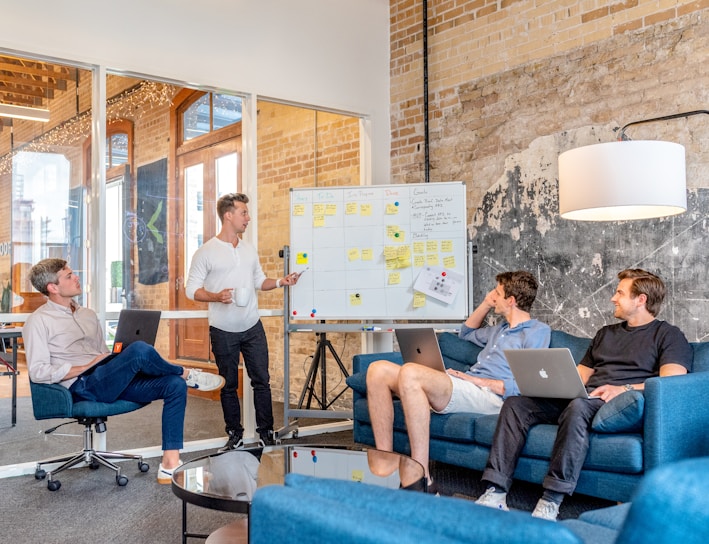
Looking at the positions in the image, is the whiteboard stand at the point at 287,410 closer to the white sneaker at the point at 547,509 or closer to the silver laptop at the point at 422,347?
the silver laptop at the point at 422,347

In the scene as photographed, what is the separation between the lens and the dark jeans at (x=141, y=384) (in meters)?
3.96

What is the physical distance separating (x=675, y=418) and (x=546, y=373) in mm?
605

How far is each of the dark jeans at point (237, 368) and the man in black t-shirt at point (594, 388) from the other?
2024mm

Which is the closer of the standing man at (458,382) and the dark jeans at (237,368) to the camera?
the standing man at (458,382)

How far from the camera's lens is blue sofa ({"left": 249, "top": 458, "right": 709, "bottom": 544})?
3.11 feet

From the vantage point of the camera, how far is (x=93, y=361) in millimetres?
4078

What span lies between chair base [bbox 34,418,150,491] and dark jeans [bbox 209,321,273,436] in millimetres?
745

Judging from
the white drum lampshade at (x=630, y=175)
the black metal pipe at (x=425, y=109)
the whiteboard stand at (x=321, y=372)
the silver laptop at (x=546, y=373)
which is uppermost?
the black metal pipe at (x=425, y=109)

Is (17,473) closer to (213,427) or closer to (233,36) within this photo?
(213,427)

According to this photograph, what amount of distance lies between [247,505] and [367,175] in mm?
4143

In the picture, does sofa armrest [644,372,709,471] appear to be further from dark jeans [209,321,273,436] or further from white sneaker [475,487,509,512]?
dark jeans [209,321,273,436]

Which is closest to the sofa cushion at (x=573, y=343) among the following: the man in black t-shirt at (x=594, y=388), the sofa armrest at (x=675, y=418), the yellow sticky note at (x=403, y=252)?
the man in black t-shirt at (x=594, y=388)

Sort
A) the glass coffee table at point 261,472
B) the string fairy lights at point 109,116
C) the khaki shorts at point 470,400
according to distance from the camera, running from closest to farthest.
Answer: the glass coffee table at point 261,472 < the khaki shorts at point 470,400 < the string fairy lights at point 109,116

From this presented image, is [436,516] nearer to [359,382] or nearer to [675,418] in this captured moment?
[675,418]
